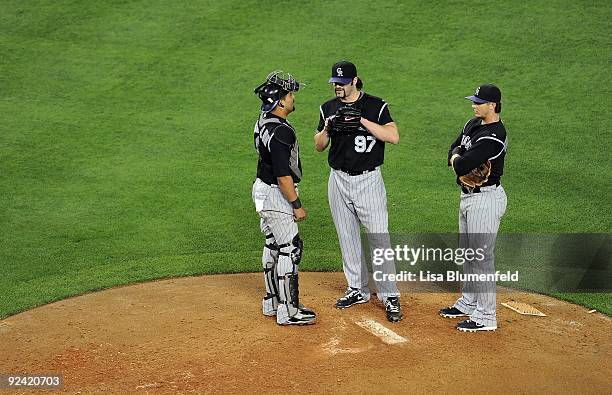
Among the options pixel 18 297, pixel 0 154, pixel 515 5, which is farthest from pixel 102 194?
pixel 515 5

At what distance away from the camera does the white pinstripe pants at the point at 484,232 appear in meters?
7.77

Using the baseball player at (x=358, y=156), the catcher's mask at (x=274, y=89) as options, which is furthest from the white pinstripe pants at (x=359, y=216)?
the catcher's mask at (x=274, y=89)

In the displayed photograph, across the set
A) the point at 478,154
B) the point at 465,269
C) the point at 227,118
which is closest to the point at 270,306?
the point at 465,269

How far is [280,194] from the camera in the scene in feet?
26.2

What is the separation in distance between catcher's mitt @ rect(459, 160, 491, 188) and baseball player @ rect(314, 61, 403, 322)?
0.70 metres

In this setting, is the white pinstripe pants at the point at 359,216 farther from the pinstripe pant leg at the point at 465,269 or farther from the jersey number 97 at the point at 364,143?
the pinstripe pant leg at the point at 465,269

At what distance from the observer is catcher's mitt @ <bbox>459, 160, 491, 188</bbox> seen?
25.2 ft

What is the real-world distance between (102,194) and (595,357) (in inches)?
254

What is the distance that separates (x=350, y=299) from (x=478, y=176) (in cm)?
164

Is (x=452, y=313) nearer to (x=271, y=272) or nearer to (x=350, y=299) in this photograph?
(x=350, y=299)

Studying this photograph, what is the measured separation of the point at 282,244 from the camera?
315 inches

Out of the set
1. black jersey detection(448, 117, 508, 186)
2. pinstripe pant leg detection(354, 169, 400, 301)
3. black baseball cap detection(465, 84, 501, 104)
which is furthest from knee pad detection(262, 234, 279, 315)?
black baseball cap detection(465, 84, 501, 104)

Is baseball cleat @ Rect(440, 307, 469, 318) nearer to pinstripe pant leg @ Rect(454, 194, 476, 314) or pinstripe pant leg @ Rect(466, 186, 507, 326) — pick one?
pinstripe pant leg @ Rect(454, 194, 476, 314)

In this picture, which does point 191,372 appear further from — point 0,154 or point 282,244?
point 0,154
